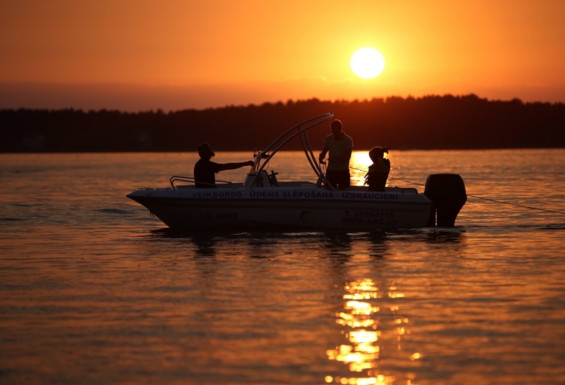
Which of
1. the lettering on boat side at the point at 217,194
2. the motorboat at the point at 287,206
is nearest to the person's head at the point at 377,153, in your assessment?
the motorboat at the point at 287,206

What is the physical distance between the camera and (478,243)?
66.9 feet

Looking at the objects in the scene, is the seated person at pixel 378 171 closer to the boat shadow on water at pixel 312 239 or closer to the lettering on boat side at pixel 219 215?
the boat shadow on water at pixel 312 239

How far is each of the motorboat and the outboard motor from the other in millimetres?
1084

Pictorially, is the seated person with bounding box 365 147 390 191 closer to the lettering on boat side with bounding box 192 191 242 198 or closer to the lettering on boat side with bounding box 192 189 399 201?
the lettering on boat side with bounding box 192 189 399 201

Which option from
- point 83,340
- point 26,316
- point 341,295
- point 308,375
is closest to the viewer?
point 308,375

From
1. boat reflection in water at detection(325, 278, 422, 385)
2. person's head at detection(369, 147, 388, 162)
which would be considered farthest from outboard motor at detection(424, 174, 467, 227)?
boat reflection in water at detection(325, 278, 422, 385)

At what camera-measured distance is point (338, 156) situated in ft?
70.8

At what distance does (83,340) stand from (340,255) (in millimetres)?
7992

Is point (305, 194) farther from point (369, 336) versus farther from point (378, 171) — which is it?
point (369, 336)

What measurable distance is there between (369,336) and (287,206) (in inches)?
425

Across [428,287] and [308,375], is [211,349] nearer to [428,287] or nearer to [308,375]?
[308,375]

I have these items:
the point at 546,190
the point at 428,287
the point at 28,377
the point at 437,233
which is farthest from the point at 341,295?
the point at 546,190

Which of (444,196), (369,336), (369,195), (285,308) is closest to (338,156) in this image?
(369,195)

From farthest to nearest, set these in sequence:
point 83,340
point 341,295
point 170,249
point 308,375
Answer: point 170,249 → point 341,295 → point 83,340 → point 308,375
